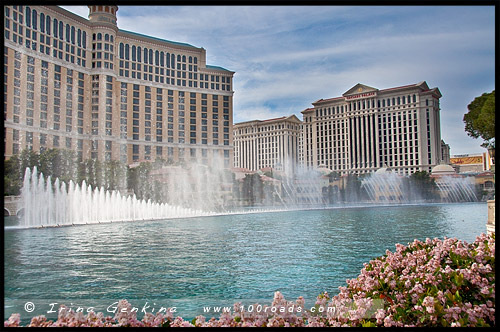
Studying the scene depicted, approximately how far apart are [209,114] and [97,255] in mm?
43951

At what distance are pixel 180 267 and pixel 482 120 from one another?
19.9 feet

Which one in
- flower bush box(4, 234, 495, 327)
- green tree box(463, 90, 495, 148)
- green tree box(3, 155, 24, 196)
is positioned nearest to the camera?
flower bush box(4, 234, 495, 327)

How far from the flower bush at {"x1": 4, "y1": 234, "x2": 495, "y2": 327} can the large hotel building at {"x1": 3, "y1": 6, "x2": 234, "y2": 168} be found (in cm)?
3916

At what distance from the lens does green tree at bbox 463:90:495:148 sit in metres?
6.71

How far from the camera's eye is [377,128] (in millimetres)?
13188

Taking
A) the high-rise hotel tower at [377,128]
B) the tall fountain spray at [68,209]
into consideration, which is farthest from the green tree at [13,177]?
the high-rise hotel tower at [377,128]

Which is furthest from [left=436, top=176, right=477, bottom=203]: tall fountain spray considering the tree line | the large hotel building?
the tree line

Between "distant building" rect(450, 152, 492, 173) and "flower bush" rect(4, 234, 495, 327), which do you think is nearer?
"flower bush" rect(4, 234, 495, 327)

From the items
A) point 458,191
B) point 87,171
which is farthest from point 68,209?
A: point 458,191

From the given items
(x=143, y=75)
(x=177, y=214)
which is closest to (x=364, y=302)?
(x=177, y=214)

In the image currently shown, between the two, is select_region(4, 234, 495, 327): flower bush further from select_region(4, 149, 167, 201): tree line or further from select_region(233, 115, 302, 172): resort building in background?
select_region(4, 149, 167, 201): tree line

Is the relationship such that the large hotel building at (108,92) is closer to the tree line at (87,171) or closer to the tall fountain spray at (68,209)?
the tree line at (87,171)

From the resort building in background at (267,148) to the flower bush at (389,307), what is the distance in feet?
59.1
